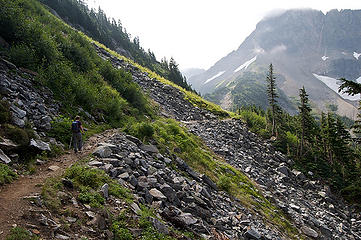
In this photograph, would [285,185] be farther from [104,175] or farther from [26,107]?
[26,107]

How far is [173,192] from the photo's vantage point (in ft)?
33.3

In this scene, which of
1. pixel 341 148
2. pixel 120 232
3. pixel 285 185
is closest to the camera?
pixel 120 232

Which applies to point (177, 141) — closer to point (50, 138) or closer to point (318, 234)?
point (50, 138)

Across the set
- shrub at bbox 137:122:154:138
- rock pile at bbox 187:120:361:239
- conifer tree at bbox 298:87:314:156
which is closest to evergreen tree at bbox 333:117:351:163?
conifer tree at bbox 298:87:314:156

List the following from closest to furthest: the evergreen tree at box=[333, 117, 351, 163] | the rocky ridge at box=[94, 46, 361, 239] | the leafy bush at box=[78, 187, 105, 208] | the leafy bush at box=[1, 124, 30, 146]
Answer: the leafy bush at box=[78, 187, 105, 208] → the leafy bush at box=[1, 124, 30, 146] → the rocky ridge at box=[94, 46, 361, 239] → the evergreen tree at box=[333, 117, 351, 163]

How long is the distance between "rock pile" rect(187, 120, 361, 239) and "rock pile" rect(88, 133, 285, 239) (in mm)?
8708

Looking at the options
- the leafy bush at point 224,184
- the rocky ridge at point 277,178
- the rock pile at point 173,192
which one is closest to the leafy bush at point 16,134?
the rock pile at point 173,192

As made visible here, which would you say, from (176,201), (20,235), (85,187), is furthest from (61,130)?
(20,235)

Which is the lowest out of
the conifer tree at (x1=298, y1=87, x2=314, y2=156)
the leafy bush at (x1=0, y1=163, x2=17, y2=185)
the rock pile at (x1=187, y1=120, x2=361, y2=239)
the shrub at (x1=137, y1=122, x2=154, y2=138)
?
the rock pile at (x1=187, y1=120, x2=361, y2=239)

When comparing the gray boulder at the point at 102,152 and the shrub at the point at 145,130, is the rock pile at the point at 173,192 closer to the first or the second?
the gray boulder at the point at 102,152

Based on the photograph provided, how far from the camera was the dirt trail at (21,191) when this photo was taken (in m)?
5.36

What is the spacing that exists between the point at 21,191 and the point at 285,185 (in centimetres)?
2862

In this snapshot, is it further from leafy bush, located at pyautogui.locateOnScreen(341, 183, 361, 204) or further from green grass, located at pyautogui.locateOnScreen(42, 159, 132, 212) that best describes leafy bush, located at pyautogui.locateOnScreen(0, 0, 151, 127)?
leafy bush, located at pyautogui.locateOnScreen(341, 183, 361, 204)

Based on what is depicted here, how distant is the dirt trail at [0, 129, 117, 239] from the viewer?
211 inches
